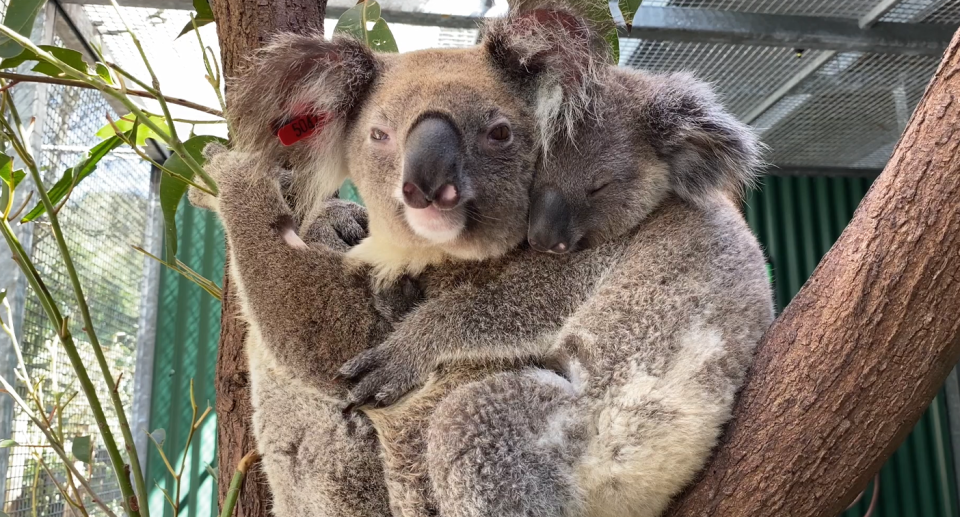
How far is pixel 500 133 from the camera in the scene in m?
1.67

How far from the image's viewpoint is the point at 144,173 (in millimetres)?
5023

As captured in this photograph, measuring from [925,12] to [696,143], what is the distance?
3.33 meters

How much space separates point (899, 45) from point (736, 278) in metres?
3.40

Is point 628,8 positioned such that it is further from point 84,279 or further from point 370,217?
point 84,279

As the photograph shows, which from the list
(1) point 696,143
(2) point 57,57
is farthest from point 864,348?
(2) point 57,57

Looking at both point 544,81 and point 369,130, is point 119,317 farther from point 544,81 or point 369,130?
point 544,81

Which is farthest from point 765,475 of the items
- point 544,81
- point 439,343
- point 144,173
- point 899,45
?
point 144,173

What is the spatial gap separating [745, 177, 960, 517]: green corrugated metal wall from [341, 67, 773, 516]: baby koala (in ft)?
15.3

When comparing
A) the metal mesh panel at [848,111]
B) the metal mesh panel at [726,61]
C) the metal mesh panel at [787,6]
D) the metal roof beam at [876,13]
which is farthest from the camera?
the metal mesh panel at [848,111]

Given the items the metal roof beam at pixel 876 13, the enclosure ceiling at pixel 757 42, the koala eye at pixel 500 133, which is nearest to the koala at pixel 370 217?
the koala eye at pixel 500 133

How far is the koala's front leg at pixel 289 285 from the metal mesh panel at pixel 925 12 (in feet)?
12.2

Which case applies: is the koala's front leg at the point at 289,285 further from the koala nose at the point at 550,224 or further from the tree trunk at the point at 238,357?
the koala nose at the point at 550,224

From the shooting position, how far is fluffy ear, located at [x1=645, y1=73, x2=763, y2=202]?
5.79 ft

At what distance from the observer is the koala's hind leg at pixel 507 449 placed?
1451 mm
